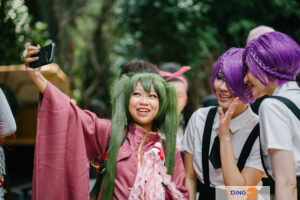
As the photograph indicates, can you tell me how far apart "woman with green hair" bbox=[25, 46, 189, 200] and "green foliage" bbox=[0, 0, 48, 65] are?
1.26 m

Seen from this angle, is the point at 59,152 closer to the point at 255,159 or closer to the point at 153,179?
the point at 153,179

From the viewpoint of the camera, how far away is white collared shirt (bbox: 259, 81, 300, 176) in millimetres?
1409

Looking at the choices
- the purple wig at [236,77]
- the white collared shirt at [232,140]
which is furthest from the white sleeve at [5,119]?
the purple wig at [236,77]

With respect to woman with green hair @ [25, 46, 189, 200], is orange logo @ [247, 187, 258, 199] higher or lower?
lower

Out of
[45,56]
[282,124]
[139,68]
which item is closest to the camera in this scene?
[282,124]

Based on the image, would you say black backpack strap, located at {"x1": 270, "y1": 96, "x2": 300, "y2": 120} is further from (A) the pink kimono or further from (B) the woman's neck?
(A) the pink kimono

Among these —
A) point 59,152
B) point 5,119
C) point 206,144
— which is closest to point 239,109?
point 206,144

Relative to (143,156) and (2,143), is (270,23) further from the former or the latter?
(2,143)

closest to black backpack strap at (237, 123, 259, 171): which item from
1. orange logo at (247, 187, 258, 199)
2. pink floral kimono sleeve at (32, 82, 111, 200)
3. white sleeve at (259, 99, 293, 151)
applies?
orange logo at (247, 187, 258, 199)

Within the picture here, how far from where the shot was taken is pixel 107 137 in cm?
204

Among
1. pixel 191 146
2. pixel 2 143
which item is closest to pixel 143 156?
pixel 191 146

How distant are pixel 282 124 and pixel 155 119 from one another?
968 mm

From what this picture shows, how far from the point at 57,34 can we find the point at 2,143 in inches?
299

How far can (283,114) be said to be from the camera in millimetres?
1433
